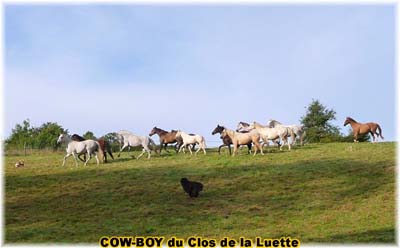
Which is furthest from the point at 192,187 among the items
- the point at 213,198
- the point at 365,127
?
the point at 365,127

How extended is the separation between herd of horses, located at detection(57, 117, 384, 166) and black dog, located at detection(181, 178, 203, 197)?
6666 millimetres

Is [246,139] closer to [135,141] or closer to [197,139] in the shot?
[197,139]

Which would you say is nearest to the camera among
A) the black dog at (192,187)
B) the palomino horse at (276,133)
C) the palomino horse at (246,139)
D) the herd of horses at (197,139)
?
the black dog at (192,187)

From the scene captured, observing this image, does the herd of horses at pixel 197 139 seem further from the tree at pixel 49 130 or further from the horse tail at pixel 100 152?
the tree at pixel 49 130

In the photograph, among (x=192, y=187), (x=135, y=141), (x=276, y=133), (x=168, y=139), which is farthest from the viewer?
(x=168, y=139)

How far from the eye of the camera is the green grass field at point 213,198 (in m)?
14.1

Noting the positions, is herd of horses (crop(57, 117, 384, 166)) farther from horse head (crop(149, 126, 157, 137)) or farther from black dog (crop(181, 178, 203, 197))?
black dog (crop(181, 178, 203, 197))

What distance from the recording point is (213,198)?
17531 mm

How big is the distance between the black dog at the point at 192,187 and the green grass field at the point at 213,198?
0.27 m

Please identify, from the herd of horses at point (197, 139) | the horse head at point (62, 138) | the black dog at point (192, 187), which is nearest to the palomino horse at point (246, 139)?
the herd of horses at point (197, 139)

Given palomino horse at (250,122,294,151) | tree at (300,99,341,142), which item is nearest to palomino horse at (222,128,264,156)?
palomino horse at (250,122,294,151)

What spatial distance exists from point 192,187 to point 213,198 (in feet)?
2.68

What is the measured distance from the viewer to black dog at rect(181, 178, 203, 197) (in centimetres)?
1764

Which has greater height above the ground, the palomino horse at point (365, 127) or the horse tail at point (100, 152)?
the palomino horse at point (365, 127)
